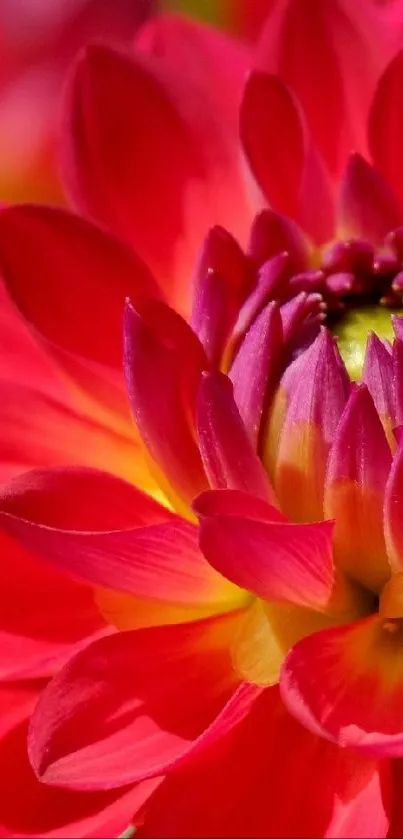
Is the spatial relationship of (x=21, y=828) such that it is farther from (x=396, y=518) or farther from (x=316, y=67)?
(x=316, y=67)

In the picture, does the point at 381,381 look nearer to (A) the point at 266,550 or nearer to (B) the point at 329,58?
(A) the point at 266,550

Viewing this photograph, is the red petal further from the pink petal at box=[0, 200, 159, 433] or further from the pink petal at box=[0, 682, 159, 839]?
the pink petal at box=[0, 200, 159, 433]

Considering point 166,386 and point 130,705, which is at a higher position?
point 166,386

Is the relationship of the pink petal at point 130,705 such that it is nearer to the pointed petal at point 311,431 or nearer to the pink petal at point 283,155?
the pointed petal at point 311,431

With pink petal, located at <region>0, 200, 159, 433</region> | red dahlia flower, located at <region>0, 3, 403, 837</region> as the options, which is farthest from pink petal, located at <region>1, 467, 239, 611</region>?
pink petal, located at <region>0, 200, 159, 433</region>

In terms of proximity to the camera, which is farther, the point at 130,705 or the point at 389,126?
the point at 389,126

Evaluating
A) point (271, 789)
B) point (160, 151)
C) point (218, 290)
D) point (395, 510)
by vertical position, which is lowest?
point (271, 789)

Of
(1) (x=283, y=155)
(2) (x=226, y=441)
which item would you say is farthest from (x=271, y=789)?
(1) (x=283, y=155)
